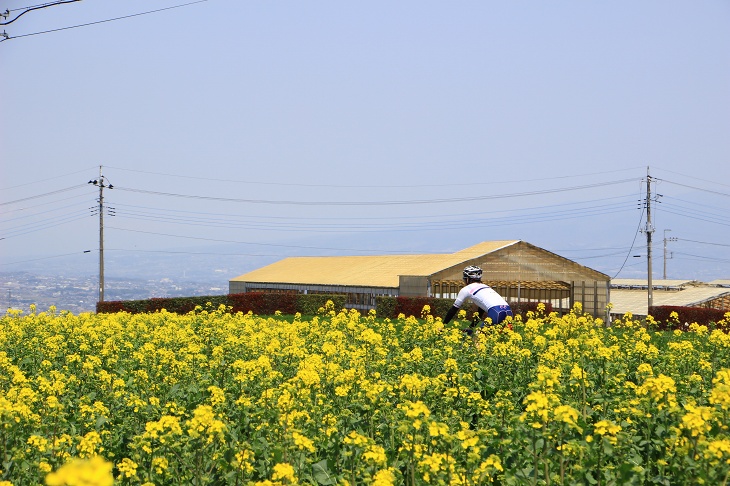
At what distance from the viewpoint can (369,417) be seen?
922 cm

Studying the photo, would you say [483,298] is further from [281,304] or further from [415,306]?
[281,304]

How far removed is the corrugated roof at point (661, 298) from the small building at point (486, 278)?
7.46 m

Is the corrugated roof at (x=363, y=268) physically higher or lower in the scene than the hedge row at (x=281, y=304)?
higher

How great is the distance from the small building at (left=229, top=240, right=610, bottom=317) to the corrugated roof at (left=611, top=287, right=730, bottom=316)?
746 cm

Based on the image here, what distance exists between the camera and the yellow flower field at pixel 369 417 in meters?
6.96

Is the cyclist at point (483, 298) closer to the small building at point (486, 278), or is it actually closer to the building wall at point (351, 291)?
the small building at point (486, 278)

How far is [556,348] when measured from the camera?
12.3 meters

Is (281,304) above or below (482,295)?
below

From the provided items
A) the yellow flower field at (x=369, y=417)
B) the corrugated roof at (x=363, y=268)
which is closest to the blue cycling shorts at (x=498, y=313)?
the yellow flower field at (x=369, y=417)

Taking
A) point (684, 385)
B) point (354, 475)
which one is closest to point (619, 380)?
point (684, 385)

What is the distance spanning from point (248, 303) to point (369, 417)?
124ft

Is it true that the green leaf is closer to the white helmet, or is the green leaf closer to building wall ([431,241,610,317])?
the white helmet

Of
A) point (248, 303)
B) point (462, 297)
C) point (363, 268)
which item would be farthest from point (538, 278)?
point (462, 297)

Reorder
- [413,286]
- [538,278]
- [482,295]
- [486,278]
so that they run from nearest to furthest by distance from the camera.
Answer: [482,295] < [413,286] < [486,278] < [538,278]
